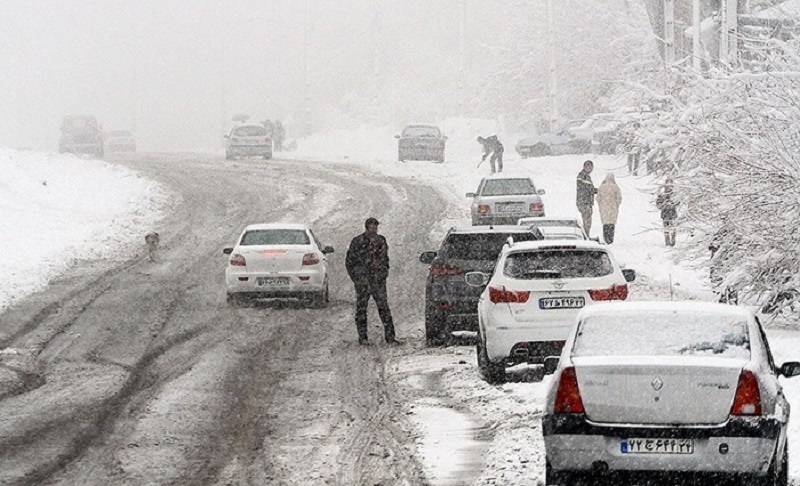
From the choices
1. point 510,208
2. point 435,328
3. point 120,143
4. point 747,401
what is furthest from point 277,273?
point 120,143

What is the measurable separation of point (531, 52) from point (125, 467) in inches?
2372

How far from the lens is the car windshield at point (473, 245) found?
759 inches

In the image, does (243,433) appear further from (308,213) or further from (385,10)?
(385,10)

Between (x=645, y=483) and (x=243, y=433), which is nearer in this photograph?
(x=645, y=483)

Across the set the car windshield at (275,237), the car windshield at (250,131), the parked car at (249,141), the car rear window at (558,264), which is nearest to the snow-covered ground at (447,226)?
the car rear window at (558,264)

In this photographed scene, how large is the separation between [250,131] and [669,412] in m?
47.6

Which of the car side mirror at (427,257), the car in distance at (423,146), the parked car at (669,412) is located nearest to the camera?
the parked car at (669,412)

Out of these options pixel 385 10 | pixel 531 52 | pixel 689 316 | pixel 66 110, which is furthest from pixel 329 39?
pixel 689 316

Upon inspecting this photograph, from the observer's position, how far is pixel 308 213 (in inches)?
1550

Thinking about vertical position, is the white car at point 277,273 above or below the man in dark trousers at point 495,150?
below

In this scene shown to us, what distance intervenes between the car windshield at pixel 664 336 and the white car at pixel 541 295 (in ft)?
17.1

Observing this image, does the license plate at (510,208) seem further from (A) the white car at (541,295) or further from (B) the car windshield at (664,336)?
(B) the car windshield at (664,336)

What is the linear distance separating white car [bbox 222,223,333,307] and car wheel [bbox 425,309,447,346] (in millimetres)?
5352

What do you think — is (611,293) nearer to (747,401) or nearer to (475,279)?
(475,279)
